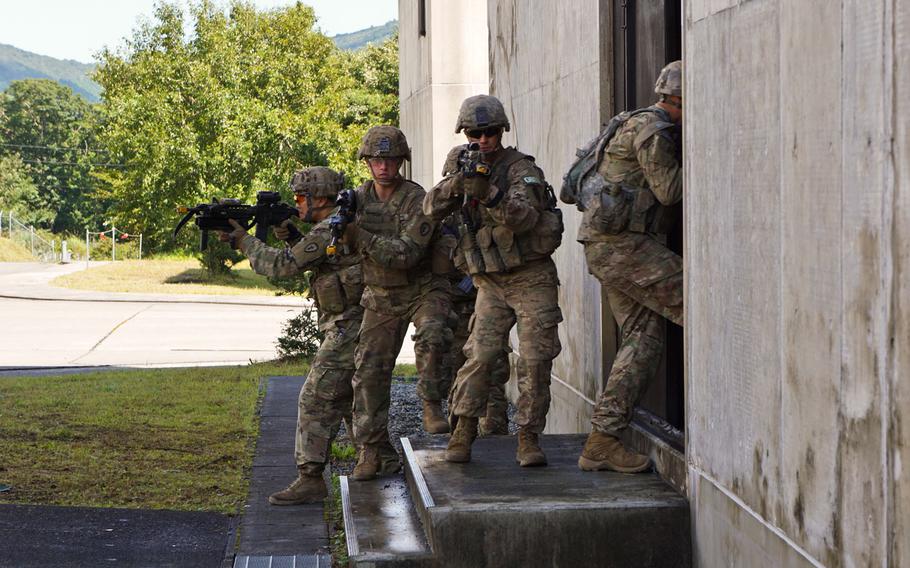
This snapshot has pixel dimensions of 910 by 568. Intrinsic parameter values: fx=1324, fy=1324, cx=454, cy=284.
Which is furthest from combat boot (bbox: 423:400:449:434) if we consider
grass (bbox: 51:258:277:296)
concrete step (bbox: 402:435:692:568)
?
grass (bbox: 51:258:277:296)

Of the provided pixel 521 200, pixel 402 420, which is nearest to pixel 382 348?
pixel 521 200

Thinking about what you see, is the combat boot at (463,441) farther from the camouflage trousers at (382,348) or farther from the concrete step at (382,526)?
the camouflage trousers at (382,348)

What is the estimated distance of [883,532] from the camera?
347 centimetres

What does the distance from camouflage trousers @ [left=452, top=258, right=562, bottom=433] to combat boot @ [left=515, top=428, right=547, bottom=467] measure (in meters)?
0.03

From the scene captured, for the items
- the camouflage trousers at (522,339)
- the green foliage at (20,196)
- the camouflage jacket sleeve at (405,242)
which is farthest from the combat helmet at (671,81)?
the green foliage at (20,196)

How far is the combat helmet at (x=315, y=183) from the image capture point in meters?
7.25

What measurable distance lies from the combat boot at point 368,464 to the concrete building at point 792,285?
149 centimetres

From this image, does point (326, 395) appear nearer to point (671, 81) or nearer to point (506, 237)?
point (506, 237)

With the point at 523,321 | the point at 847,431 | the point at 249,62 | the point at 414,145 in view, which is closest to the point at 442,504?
the point at 523,321

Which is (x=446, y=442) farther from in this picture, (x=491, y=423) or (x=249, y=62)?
(x=249, y=62)

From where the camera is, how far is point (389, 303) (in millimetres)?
7125

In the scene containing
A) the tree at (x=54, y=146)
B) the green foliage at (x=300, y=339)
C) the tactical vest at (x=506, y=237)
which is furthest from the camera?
the tree at (x=54, y=146)

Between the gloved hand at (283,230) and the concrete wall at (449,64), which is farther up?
the concrete wall at (449,64)

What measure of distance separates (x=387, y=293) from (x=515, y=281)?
0.97 metres
